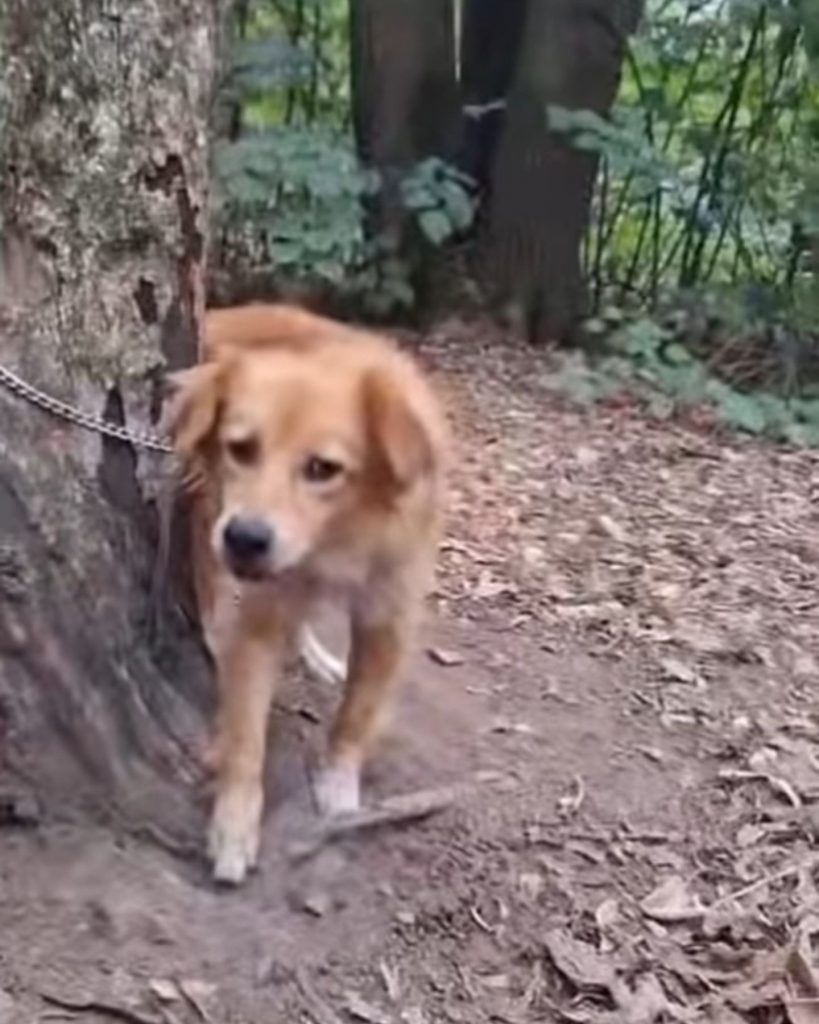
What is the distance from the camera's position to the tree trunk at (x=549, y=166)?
6.33m

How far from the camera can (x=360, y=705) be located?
3398 millimetres

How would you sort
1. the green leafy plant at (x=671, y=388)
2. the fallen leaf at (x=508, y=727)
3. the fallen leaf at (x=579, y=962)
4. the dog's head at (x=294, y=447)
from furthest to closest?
the green leafy plant at (x=671, y=388) → the fallen leaf at (x=508, y=727) → the fallen leaf at (x=579, y=962) → the dog's head at (x=294, y=447)

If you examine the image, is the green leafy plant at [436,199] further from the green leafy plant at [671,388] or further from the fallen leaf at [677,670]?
the fallen leaf at [677,670]

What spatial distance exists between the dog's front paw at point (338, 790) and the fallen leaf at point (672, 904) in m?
0.48

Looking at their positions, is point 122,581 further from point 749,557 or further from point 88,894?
point 749,557

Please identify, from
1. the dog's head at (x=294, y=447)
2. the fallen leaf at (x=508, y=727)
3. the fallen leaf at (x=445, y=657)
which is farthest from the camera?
the fallen leaf at (x=445, y=657)

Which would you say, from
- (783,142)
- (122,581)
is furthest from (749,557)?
(783,142)

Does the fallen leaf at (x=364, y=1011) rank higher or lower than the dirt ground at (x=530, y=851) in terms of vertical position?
lower

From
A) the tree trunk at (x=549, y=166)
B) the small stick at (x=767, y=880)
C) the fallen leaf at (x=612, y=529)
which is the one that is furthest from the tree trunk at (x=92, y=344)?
the tree trunk at (x=549, y=166)

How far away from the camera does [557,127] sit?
6.10m

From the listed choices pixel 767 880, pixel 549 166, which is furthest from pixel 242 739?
pixel 549 166

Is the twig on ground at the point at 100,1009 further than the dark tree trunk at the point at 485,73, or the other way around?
the dark tree trunk at the point at 485,73

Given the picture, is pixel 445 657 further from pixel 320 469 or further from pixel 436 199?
pixel 436 199

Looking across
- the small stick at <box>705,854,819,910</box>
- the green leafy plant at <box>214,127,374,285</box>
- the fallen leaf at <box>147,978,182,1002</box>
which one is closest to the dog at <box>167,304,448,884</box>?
the fallen leaf at <box>147,978,182,1002</box>
